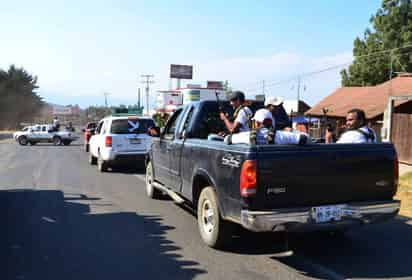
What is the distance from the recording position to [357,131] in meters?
6.34

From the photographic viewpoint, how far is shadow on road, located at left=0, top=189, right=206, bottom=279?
5156 mm

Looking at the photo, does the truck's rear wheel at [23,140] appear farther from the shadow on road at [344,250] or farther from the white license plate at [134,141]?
→ the shadow on road at [344,250]

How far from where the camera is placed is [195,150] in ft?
21.3

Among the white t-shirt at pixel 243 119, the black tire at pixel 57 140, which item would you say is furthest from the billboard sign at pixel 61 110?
the white t-shirt at pixel 243 119

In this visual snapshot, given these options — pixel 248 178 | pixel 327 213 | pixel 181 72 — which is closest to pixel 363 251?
pixel 327 213

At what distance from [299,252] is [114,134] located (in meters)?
9.58

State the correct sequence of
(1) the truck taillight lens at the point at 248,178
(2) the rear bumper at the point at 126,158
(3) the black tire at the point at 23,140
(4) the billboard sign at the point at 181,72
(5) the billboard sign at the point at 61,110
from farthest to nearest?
(5) the billboard sign at the point at 61,110 < (4) the billboard sign at the point at 181,72 < (3) the black tire at the point at 23,140 < (2) the rear bumper at the point at 126,158 < (1) the truck taillight lens at the point at 248,178

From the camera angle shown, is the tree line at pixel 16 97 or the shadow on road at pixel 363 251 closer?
the shadow on road at pixel 363 251

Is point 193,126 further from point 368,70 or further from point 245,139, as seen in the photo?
point 368,70

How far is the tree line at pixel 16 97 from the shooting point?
261ft

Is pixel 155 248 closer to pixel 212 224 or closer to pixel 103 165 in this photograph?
pixel 212 224

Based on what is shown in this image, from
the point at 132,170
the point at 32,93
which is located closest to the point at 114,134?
the point at 132,170

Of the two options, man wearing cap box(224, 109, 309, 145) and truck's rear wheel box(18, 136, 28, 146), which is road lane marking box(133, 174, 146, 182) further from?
truck's rear wheel box(18, 136, 28, 146)

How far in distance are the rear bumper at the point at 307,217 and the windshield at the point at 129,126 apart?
10.1 metres
